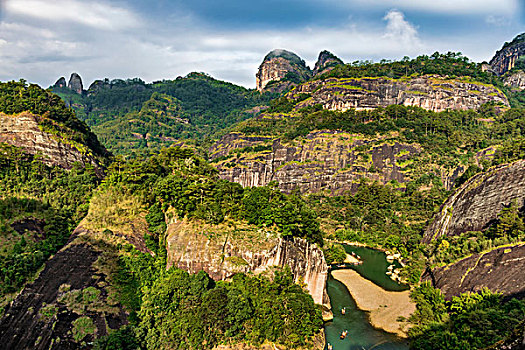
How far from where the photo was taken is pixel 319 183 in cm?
8950

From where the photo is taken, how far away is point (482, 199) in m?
48.8

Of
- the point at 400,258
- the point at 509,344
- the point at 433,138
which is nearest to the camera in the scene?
the point at 509,344

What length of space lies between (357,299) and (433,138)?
70837mm

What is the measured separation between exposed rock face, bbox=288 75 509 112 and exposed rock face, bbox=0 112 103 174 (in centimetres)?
8896

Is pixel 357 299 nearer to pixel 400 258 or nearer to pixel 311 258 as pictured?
pixel 311 258

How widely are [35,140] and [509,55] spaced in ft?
726

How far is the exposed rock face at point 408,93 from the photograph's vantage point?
11094 centimetres

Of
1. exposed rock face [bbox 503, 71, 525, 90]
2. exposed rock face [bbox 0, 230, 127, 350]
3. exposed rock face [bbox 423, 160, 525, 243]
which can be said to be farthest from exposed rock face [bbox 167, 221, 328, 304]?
exposed rock face [bbox 503, 71, 525, 90]

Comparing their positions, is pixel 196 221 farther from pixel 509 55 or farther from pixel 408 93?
pixel 509 55

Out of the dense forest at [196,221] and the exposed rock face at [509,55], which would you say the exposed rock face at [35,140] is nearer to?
the dense forest at [196,221]

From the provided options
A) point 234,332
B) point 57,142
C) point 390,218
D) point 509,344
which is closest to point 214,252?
point 234,332

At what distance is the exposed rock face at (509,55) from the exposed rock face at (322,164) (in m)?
136

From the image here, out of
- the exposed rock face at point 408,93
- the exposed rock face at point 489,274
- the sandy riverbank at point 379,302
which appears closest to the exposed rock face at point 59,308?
the sandy riverbank at point 379,302


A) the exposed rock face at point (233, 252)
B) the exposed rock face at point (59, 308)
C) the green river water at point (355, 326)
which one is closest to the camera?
the exposed rock face at point (59, 308)
